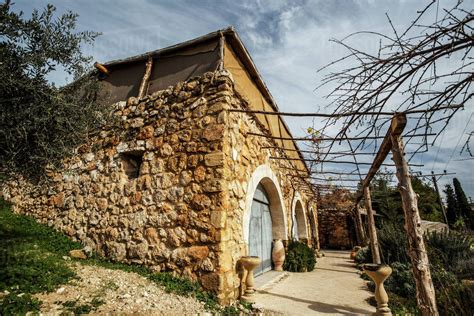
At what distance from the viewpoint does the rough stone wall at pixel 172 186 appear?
3.59 m

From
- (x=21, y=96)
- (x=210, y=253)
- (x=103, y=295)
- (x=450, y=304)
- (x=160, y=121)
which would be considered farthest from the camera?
(x=160, y=121)

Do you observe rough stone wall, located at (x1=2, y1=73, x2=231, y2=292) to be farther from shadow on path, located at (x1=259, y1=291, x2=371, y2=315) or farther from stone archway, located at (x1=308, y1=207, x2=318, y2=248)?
stone archway, located at (x1=308, y1=207, x2=318, y2=248)

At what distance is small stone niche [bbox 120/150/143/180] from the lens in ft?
15.3

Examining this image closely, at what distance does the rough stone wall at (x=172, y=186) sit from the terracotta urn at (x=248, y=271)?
0.44 feet

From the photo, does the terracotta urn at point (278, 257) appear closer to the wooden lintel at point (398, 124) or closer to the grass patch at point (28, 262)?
the wooden lintel at point (398, 124)

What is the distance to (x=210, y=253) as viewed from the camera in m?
3.46

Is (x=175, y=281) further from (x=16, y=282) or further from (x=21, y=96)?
(x=21, y=96)

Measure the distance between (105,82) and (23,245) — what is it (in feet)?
11.6

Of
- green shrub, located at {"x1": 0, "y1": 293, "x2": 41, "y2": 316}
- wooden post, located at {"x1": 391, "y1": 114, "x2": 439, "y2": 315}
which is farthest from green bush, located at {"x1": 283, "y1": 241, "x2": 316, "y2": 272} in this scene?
green shrub, located at {"x1": 0, "y1": 293, "x2": 41, "y2": 316}

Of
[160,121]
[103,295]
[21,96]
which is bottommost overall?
[103,295]

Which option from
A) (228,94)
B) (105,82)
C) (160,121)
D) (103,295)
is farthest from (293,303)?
(105,82)

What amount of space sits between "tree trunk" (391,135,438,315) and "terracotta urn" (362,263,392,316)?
36 centimetres

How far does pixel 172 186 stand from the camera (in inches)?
158

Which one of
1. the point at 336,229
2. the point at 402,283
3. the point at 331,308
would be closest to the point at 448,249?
the point at 402,283
